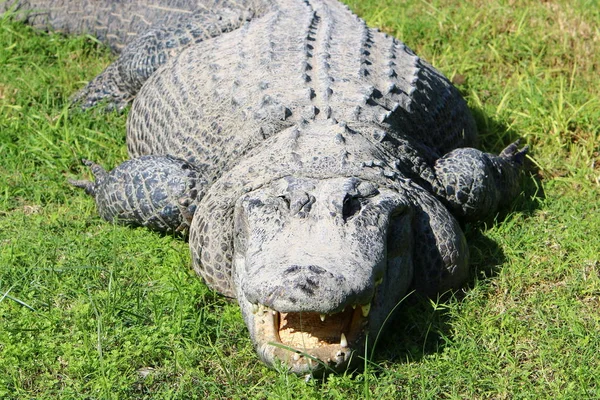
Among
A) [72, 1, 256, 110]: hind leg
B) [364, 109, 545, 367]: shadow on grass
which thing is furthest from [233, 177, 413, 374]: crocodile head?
[72, 1, 256, 110]: hind leg

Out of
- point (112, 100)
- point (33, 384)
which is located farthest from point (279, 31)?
point (33, 384)

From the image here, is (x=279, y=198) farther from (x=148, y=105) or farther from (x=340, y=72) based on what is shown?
(x=148, y=105)

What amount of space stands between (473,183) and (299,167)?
1139 millimetres

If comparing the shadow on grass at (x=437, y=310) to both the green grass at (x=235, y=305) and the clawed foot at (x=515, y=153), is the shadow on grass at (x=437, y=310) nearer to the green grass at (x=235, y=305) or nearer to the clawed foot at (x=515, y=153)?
the green grass at (x=235, y=305)

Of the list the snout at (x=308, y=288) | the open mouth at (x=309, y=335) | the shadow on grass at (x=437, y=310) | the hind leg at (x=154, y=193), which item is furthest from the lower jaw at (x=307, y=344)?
the hind leg at (x=154, y=193)

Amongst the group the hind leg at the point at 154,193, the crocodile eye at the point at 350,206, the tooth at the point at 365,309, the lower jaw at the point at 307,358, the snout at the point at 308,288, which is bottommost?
the hind leg at the point at 154,193

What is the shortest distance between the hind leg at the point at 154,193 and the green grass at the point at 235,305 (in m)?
0.10

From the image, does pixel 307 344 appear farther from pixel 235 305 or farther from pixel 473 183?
pixel 473 183

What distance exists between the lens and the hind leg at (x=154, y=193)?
496 centimetres

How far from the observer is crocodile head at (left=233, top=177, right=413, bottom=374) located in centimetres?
359

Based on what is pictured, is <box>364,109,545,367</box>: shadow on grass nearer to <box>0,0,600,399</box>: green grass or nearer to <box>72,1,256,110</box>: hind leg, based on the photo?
<box>0,0,600,399</box>: green grass

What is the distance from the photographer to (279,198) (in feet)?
13.6

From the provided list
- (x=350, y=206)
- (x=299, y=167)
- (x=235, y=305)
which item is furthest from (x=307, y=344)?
(x=299, y=167)

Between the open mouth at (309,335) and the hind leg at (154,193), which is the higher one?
the open mouth at (309,335)
